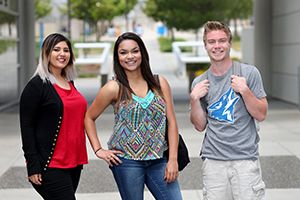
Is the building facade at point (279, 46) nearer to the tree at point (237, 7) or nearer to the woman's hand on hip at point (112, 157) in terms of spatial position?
the woman's hand on hip at point (112, 157)

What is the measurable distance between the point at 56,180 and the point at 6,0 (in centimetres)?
1291

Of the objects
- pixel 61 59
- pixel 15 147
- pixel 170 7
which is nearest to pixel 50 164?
pixel 61 59

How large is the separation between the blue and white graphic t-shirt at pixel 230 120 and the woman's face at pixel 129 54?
474 mm

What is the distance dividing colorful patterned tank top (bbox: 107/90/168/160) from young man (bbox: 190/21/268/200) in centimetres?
23

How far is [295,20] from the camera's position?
15953mm

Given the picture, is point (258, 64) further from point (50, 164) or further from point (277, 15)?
point (50, 164)

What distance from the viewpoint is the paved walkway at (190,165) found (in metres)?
6.78

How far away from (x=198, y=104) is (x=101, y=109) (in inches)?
24.4

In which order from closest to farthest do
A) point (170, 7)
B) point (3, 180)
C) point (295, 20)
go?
point (3, 180)
point (295, 20)
point (170, 7)

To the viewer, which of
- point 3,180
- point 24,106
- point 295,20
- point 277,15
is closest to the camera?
point 24,106

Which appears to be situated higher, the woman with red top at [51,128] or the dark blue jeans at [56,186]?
the woman with red top at [51,128]

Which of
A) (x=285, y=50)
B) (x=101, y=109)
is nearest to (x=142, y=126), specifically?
(x=101, y=109)

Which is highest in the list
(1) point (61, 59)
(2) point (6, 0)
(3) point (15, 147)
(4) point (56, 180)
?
(2) point (6, 0)

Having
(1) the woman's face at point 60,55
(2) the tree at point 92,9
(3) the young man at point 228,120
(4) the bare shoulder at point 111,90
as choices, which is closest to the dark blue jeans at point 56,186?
(4) the bare shoulder at point 111,90
